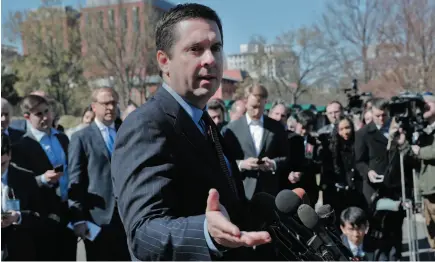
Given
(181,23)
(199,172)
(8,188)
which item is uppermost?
(181,23)

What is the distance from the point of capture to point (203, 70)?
1.68 m

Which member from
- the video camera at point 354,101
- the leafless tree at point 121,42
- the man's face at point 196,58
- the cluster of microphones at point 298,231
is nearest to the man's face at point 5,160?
the man's face at point 196,58

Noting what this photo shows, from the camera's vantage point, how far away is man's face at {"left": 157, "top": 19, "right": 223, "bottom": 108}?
66.1 inches

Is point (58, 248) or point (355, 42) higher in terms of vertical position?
point (355, 42)

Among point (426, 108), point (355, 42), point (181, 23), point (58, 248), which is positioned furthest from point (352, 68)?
point (181, 23)

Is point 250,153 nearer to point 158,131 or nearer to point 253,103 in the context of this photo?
point 253,103

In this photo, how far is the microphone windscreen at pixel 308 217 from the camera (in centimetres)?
142

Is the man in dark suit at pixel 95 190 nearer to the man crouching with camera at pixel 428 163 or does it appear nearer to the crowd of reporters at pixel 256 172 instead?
the crowd of reporters at pixel 256 172

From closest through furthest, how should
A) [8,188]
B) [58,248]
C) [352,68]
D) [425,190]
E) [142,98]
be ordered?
[8,188] < [58,248] < [425,190] < [352,68] < [142,98]

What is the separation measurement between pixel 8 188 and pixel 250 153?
7.95ft

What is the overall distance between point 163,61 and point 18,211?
297 centimetres

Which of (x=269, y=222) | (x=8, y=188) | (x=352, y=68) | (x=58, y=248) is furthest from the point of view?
(x=352, y=68)

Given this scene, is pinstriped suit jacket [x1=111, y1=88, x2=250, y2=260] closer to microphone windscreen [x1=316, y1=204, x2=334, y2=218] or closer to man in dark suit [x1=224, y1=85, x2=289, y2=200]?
microphone windscreen [x1=316, y1=204, x2=334, y2=218]

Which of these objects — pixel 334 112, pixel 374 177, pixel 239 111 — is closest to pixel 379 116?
pixel 334 112
